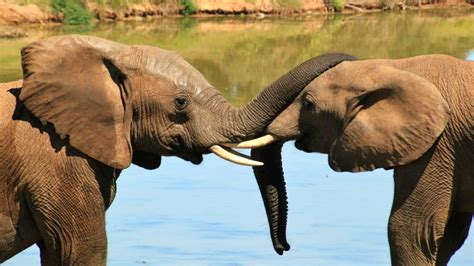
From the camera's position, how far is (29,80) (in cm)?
862

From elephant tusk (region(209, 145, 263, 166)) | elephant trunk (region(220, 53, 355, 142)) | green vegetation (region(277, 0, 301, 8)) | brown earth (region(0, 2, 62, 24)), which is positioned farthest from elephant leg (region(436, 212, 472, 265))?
green vegetation (region(277, 0, 301, 8))

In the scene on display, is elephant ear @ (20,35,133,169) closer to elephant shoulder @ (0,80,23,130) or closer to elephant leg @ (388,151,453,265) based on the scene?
elephant shoulder @ (0,80,23,130)

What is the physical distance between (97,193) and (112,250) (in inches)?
126

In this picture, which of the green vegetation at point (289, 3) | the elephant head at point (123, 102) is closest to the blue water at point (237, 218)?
the elephant head at point (123, 102)

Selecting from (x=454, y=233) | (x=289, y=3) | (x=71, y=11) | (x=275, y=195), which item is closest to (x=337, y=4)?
(x=289, y=3)

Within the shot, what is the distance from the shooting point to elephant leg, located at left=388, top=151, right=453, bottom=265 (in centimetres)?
917

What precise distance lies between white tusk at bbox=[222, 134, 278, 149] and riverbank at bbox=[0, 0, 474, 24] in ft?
87.6

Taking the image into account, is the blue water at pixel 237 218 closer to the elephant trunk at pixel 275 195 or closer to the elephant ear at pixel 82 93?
the elephant trunk at pixel 275 195

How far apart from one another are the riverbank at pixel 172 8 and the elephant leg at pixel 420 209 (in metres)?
27.1

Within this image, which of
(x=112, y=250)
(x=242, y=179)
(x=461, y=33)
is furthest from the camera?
(x=461, y=33)

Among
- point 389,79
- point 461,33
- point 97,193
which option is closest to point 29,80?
point 97,193

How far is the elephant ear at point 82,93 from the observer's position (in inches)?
340

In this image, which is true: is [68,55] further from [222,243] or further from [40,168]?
[222,243]

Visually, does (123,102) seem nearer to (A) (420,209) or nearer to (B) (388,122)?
(B) (388,122)
